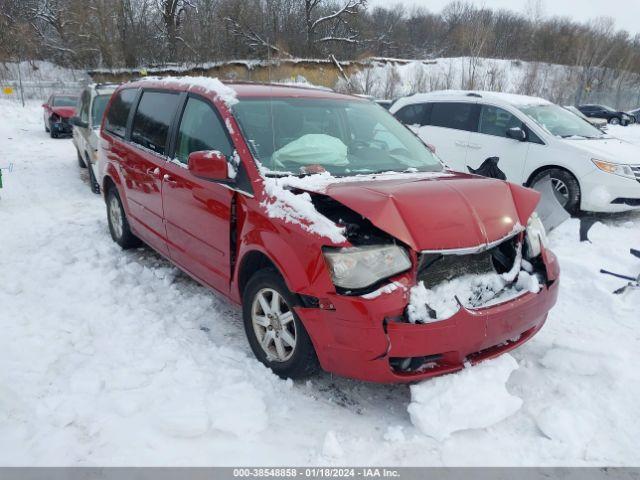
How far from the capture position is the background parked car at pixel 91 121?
318 inches

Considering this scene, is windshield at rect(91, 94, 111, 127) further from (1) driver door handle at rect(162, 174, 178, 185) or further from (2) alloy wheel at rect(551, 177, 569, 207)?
(2) alloy wheel at rect(551, 177, 569, 207)

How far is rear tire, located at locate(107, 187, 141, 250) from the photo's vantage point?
17.2ft

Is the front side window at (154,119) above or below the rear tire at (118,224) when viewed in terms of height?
above

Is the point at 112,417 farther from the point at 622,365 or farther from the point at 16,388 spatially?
the point at 622,365

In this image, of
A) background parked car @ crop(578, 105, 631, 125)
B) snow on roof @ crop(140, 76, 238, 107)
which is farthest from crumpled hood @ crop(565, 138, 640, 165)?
background parked car @ crop(578, 105, 631, 125)

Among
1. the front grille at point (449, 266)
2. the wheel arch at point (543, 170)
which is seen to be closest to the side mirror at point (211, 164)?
the front grille at point (449, 266)

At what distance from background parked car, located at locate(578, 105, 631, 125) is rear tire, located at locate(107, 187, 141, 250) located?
33.2m

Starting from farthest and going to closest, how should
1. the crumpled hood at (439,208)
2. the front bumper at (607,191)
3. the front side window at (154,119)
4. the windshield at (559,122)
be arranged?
1. the windshield at (559,122)
2. the front bumper at (607,191)
3. the front side window at (154,119)
4. the crumpled hood at (439,208)

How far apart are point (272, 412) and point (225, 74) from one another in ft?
118

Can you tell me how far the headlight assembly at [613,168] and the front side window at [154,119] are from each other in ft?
18.8

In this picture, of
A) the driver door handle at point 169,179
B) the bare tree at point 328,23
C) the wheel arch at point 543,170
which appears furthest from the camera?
the bare tree at point 328,23

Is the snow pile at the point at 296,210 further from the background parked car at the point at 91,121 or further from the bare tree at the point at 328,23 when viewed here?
the bare tree at the point at 328,23

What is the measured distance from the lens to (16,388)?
2.83 meters

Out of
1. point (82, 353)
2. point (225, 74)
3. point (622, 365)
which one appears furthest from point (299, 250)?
point (225, 74)
